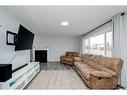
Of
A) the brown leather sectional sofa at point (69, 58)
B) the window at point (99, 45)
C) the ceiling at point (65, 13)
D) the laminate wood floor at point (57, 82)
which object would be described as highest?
the ceiling at point (65, 13)

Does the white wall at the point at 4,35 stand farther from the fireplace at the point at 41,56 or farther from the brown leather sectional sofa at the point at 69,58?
the fireplace at the point at 41,56

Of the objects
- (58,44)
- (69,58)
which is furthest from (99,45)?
(58,44)

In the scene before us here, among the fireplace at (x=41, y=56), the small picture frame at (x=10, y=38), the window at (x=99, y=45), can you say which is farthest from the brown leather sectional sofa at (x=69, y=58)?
the small picture frame at (x=10, y=38)

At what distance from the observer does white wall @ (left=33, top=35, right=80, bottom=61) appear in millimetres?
9711

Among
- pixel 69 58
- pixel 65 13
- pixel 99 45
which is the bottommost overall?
pixel 69 58

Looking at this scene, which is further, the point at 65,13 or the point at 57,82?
the point at 57,82

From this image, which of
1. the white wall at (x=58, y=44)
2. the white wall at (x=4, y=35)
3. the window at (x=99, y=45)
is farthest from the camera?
the white wall at (x=58, y=44)

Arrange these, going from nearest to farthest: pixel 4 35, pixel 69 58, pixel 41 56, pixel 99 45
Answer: pixel 4 35
pixel 99 45
pixel 69 58
pixel 41 56

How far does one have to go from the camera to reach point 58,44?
980cm

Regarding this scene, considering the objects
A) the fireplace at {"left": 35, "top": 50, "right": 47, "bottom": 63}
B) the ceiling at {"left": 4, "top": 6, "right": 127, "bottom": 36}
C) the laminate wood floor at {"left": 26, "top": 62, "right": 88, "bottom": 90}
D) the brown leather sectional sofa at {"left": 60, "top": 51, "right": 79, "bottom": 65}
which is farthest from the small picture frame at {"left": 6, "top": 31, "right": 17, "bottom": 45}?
the fireplace at {"left": 35, "top": 50, "right": 47, "bottom": 63}

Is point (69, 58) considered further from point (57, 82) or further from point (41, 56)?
point (57, 82)

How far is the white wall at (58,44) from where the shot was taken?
9.71m
